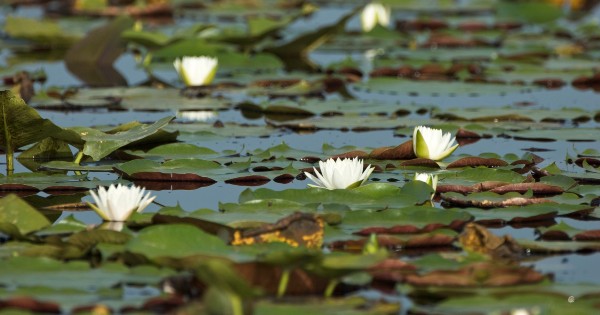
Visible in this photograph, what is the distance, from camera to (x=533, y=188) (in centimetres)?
384

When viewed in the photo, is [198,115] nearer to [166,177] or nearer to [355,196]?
[166,177]

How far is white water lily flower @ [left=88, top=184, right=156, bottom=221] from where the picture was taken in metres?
3.32

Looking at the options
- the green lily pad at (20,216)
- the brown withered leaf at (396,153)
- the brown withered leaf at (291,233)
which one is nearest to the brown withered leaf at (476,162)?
the brown withered leaf at (396,153)

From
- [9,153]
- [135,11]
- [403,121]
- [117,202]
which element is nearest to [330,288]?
[117,202]

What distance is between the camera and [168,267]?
9.41 ft

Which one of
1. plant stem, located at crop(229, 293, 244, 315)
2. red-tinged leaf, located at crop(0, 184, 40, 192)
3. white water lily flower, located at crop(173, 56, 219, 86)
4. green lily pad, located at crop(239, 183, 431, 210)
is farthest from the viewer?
white water lily flower, located at crop(173, 56, 219, 86)

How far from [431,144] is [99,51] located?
449 cm

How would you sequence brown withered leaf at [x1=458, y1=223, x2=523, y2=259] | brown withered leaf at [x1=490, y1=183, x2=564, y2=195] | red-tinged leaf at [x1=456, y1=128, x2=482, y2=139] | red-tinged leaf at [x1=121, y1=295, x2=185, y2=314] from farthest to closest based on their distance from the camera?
red-tinged leaf at [x1=456, y1=128, x2=482, y2=139], brown withered leaf at [x1=490, y1=183, x2=564, y2=195], brown withered leaf at [x1=458, y1=223, x2=523, y2=259], red-tinged leaf at [x1=121, y1=295, x2=185, y2=314]

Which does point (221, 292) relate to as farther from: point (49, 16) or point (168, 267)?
point (49, 16)

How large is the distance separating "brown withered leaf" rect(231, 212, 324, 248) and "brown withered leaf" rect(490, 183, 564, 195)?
0.88 metres

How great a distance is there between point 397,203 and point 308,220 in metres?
0.53

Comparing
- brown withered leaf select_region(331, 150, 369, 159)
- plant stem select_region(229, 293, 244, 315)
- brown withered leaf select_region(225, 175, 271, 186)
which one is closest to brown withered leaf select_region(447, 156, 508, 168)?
brown withered leaf select_region(331, 150, 369, 159)

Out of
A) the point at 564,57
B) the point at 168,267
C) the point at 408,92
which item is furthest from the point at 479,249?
the point at 564,57

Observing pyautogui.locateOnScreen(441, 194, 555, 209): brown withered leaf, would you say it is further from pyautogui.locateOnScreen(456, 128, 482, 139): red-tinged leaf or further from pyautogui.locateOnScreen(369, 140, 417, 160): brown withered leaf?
pyautogui.locateOnScreen(456, 128, 482, 139): red-tinged leaf
